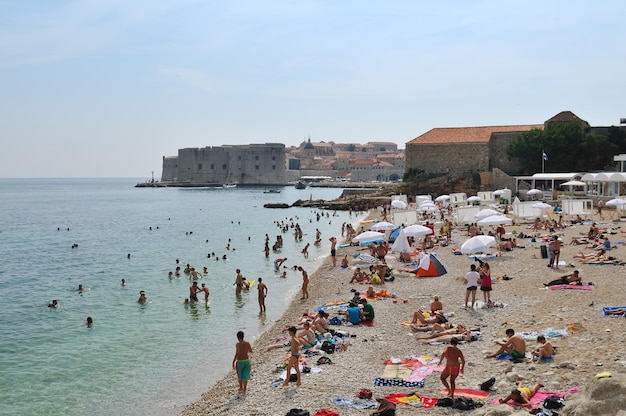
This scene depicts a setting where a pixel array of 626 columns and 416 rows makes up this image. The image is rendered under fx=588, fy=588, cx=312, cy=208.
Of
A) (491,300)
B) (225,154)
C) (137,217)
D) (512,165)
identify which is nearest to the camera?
(491,300)

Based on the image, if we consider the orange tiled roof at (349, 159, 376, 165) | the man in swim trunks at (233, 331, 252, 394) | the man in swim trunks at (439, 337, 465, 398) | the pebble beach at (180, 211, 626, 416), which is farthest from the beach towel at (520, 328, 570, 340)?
the orange tiled roof at (349, 159, 376, 165)

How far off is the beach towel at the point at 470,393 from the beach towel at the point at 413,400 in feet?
1.02

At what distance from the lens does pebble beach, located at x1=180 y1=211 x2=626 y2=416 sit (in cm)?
770

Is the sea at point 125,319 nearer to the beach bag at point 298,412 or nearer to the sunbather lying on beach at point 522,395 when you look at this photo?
the beach bag at point 298,412

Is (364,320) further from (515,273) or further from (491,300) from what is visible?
(515,273)

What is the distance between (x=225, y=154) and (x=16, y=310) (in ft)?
343

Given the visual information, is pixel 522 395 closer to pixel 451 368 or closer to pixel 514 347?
pixel 451 368

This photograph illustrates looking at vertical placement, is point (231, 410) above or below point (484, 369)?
below

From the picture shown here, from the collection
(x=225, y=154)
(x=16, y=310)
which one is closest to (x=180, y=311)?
(x=16, y=310)

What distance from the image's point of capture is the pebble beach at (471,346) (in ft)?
25.2

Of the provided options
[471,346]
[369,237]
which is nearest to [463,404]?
[471,346]

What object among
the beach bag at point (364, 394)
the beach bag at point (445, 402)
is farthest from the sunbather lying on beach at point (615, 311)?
the beach bag at point (364, 394)

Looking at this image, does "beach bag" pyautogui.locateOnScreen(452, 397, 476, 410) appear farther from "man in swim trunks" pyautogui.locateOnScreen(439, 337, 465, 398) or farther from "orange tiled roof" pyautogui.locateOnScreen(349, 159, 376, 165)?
"orange tiled roof" pyautogui.locateOnScreen(349, 159, 376, 165)

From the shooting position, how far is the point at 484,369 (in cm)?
855
